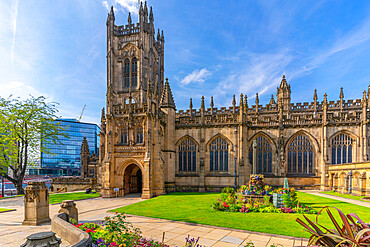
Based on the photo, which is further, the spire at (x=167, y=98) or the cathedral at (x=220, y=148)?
the spire at (x=167, y=98)

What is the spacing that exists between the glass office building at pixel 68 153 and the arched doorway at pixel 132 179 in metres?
86.0

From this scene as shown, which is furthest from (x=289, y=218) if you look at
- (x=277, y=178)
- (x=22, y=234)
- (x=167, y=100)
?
(x=167, y=100)

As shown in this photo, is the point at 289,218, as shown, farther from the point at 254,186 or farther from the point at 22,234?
the point at 22,234

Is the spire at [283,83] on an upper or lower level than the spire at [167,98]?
upper

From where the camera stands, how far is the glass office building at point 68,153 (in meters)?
98.9

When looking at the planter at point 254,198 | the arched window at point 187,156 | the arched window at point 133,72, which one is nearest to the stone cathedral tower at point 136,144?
the arched window at point 187,156

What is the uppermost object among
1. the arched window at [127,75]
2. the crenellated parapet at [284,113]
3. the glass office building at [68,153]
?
the arched window at [127,75]

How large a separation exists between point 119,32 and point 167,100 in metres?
26.7

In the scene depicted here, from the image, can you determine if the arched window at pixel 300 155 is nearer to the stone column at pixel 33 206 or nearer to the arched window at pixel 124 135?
the arched window at pixel 124 135

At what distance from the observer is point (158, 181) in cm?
2356

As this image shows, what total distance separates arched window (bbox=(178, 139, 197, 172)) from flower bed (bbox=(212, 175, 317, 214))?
11.3m

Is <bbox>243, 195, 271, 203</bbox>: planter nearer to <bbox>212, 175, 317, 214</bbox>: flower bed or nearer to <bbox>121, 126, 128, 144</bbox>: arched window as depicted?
<bbox>212, 175, 317, 214</bbox>: flower bed

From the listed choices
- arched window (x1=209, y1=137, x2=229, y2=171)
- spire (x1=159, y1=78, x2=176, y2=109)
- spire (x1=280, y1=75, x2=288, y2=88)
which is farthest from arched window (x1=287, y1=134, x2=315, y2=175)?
spire (x1=159, y1=78, x2=176, y2=109)

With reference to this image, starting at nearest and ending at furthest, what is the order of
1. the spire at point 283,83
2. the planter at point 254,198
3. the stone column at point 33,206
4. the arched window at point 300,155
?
the stone column at point 33,206 < the planter at point 254,198 < the arched window at point 300,155 < the spire at point 283,83
